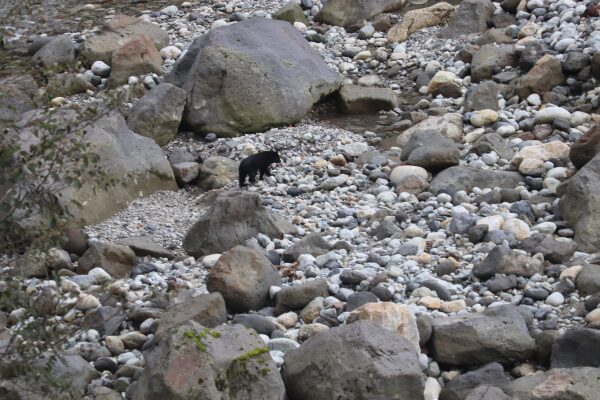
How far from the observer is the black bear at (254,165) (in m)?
9.65

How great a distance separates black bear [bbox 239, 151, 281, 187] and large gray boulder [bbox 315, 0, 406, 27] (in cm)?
472

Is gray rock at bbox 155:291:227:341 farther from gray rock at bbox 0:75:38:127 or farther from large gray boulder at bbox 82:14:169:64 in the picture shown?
large gray boulder at bbox 82:14:169:64

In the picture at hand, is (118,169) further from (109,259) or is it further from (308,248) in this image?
(308,248)

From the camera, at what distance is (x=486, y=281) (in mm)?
7332

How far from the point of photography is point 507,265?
7316 millimetres

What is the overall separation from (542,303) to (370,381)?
5.85ft

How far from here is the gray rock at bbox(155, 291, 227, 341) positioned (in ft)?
21.4

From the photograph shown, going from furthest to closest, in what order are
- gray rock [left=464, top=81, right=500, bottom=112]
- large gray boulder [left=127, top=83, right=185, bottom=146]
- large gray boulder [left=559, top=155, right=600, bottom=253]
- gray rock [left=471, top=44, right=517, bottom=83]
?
1. gray rock [left=471, top=44, right=517, bottom=83]
2. gray rock [left=464, top=81, right=500, bottom=112]
3. large gray boulder [left=127, top=83, right=185, bottom=146]
4. large gray boulder [left=559, top=155, right=600, bottom=253]

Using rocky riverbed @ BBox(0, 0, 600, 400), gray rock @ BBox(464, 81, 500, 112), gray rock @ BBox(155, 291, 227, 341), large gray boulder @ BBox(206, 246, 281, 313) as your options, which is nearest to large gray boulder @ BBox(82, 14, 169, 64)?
rocky riverbed @ BBox(0, 0, 600, 400)

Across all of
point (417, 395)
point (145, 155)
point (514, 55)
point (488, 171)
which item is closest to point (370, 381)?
point (417, 395)

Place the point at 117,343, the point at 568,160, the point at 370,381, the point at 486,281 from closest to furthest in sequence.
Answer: the point at 370,381 < the point at 117,343 < the point at 486,281 < the point at 568,160

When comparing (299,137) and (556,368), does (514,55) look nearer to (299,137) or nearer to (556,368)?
(299,137)

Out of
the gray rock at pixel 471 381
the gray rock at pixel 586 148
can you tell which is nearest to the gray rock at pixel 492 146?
the gray rock at pixel 586 148

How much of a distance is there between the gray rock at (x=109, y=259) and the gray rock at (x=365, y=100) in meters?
4.34
